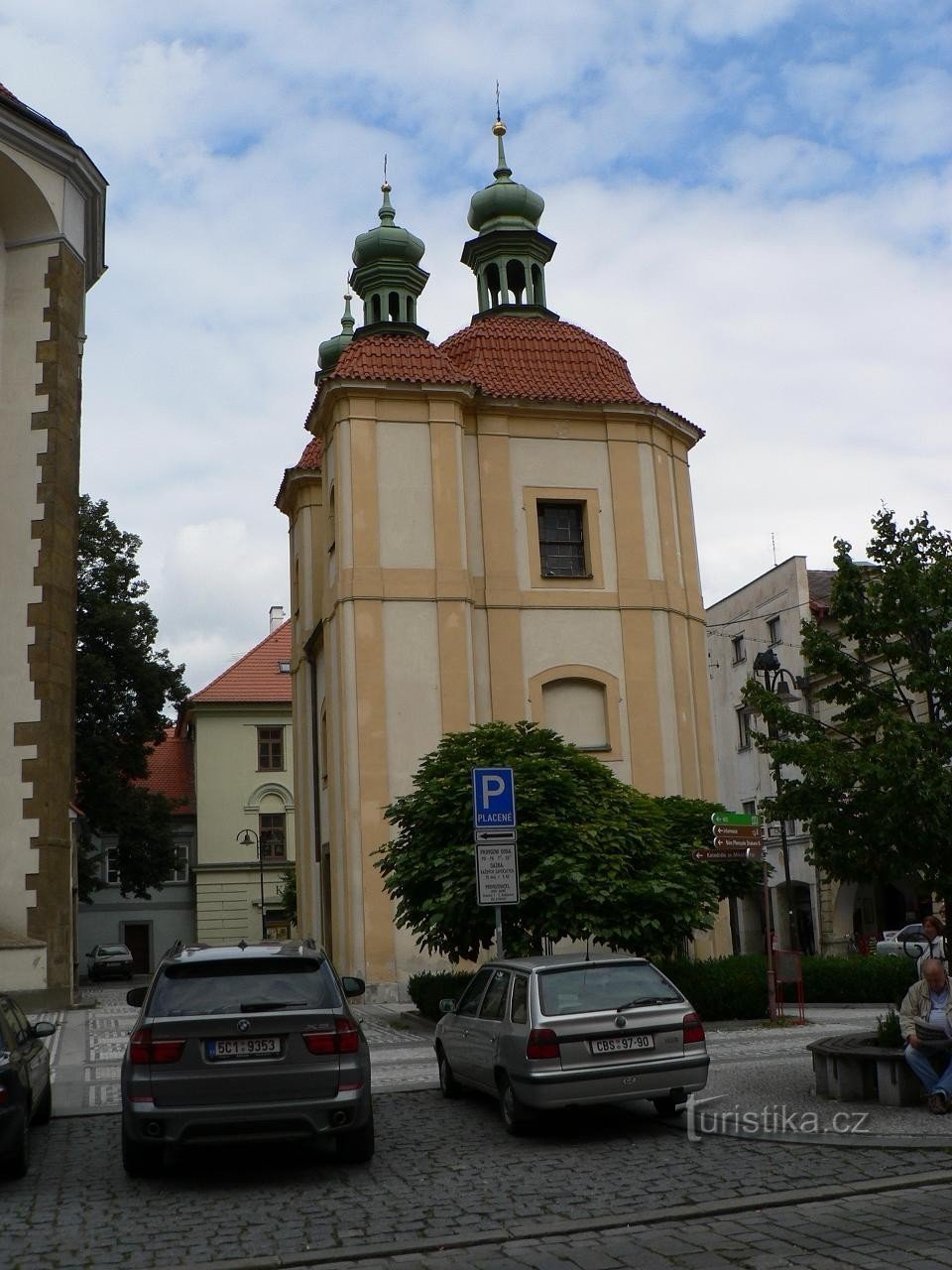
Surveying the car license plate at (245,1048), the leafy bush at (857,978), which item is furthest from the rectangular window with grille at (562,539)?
the car license plate at (245,1048)

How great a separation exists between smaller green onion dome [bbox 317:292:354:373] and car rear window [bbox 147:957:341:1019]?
34.3 m

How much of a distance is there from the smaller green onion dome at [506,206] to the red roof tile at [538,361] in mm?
3621

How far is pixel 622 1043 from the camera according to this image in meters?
10.2

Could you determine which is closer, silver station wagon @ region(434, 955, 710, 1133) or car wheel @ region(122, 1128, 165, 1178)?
car wheel @ region(122, 1128, 165, 1178)

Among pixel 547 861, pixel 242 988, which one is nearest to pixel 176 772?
pixel 547 861

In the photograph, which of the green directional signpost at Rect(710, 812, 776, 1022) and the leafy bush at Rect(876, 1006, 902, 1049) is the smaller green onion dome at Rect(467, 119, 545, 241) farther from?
the leafy bush at Rect(876, 1006, 902, 1049)

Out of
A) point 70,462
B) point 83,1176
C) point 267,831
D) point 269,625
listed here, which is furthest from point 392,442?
point 269,625

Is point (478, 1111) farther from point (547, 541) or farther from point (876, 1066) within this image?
point (547, 541)

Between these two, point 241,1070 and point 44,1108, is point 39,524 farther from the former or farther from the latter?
point 241,1070

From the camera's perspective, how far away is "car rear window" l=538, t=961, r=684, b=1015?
10469mm

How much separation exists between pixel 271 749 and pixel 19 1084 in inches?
2003

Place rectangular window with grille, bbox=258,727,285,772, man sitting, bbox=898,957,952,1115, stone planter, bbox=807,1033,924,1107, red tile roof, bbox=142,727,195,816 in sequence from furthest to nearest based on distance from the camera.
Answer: red tile roof, bbox=142,727,195,816
rectangular window with grille, bbox=258,727,285,772
stone planter, bbox=807,1033,924,1107
man sitting, bbox=898,957,952,1115

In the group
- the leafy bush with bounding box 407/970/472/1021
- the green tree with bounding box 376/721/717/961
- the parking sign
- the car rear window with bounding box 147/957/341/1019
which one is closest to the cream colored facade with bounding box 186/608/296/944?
the leafy bush with bounding box 407/970/472/1021

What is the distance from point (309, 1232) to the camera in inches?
296
